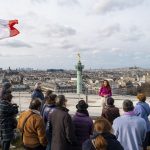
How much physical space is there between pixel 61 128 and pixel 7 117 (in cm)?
159

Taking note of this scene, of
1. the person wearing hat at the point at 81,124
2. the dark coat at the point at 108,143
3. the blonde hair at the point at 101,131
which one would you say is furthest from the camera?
the person wearing hat at the point at 81,124

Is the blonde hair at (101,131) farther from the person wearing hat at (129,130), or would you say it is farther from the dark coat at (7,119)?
the dark coat at (7,119)

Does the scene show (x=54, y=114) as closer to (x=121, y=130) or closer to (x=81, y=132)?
(x=81, y=132)

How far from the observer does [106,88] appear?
12750 millimetres

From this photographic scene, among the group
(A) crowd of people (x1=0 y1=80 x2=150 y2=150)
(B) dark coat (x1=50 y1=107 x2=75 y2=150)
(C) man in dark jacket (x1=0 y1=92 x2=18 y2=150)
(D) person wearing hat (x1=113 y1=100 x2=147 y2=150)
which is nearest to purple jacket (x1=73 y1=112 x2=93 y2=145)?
(A) crowd of people (x1=0 y1=80 x2=150 y2=150)

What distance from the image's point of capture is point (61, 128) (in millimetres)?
6793

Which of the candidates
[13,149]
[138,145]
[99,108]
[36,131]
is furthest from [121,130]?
[99,108]

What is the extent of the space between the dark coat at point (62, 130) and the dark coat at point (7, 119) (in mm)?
1274

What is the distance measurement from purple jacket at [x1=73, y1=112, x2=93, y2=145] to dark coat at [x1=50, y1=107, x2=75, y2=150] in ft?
0.98

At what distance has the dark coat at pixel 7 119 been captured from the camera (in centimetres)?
791

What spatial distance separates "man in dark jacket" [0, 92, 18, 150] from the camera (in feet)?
26.0

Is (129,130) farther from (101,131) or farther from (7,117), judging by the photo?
(7,117)

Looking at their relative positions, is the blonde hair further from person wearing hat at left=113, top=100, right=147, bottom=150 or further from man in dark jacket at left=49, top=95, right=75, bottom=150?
man in dark jacket at left=49, top=95, right=75, bottom=150

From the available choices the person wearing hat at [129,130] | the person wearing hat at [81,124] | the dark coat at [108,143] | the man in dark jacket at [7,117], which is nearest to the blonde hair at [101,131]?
the dark coat at [108,143]
